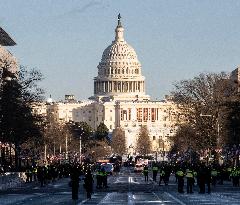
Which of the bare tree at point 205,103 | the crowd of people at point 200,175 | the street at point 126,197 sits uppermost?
the bare tree at point 205,103

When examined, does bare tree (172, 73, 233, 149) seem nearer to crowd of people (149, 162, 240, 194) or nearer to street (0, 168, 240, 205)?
crowd of people (149, 162, 240, 194)

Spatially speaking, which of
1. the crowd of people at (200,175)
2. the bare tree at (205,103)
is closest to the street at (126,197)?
the crowd of people at (200,175)

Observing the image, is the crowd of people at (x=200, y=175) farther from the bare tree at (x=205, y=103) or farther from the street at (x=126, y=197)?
the bare tree at (x=205, y=103)

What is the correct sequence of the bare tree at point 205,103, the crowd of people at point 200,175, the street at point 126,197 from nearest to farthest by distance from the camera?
the street at point 126,197 < the crowd of people at point 200,175 < the bare tree at point 205,103

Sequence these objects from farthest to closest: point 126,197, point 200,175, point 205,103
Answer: point 205,103 → point 200,175 → point 126,197

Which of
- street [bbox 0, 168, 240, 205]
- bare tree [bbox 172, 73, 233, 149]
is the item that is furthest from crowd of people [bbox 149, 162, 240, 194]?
bare tree [bbox 172, 73, 233, 149]

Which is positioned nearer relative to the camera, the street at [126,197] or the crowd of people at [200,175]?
the street at [126,197]

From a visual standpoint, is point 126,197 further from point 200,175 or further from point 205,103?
point 205,103

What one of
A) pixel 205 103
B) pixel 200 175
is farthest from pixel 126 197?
pixel 205 103

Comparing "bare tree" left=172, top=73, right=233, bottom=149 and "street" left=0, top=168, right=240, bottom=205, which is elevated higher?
"bare tree" left=172, top=73, right=233, bottom=149

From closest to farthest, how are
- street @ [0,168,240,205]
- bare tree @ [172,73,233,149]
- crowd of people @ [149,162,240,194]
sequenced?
street @ [0,168,240,205] → crowd of people @ [149,162,240,194] → bare tree @ [172,73,233,149]

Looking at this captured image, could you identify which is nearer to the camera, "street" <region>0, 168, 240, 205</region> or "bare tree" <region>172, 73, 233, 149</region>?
"street" <region>0, 168, 240, 205</region>

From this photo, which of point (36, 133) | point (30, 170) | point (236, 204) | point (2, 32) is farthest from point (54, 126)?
point (236, 204)

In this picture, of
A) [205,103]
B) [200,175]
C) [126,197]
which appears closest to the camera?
[126,197]
